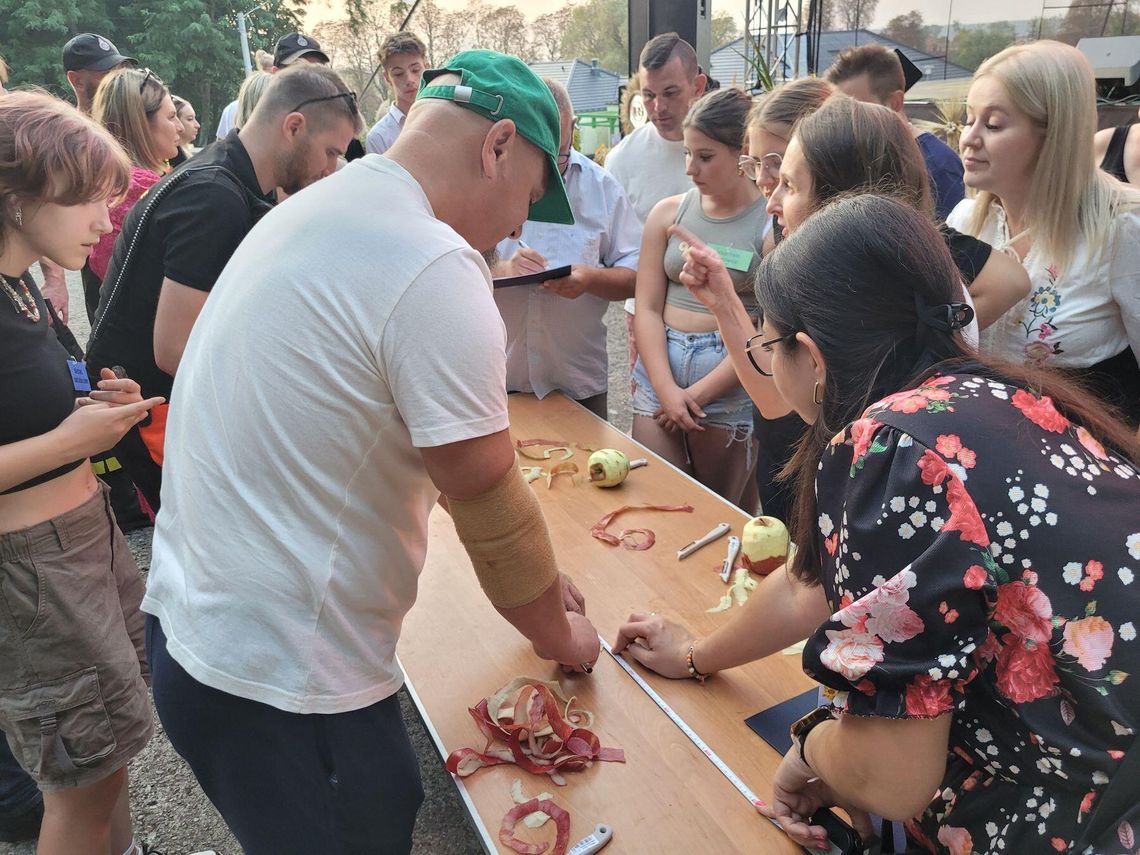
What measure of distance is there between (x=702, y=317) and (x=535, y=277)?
62 centimetres

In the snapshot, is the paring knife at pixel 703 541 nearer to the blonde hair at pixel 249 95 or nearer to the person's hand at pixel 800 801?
the person's hand at pixel 800 801

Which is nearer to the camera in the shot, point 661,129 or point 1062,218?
point 1062,218

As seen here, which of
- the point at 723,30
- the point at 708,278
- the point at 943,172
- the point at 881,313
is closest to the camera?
the point at 881,313

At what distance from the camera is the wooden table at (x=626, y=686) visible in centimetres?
124

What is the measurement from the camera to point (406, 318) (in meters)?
1.04

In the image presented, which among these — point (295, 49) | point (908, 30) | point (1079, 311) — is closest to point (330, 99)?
point (1079, 311)

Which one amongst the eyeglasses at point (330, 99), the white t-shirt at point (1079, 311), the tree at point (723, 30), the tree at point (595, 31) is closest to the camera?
the white t-shirt at point (1079, 311)

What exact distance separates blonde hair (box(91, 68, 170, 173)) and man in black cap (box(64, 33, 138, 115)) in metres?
1.31

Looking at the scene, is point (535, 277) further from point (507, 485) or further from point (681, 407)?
point (507, 485)

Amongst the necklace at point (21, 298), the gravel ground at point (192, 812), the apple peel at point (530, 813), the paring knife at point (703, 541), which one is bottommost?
the gravel ground at point (192, 812)

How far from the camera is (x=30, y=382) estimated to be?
5.41 ft

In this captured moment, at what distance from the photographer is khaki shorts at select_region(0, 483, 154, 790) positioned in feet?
5.38

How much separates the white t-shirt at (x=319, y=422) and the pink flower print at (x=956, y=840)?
2.65 feet

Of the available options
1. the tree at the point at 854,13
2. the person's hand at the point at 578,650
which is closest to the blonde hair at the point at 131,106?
the person's hand at the point at 578,650
